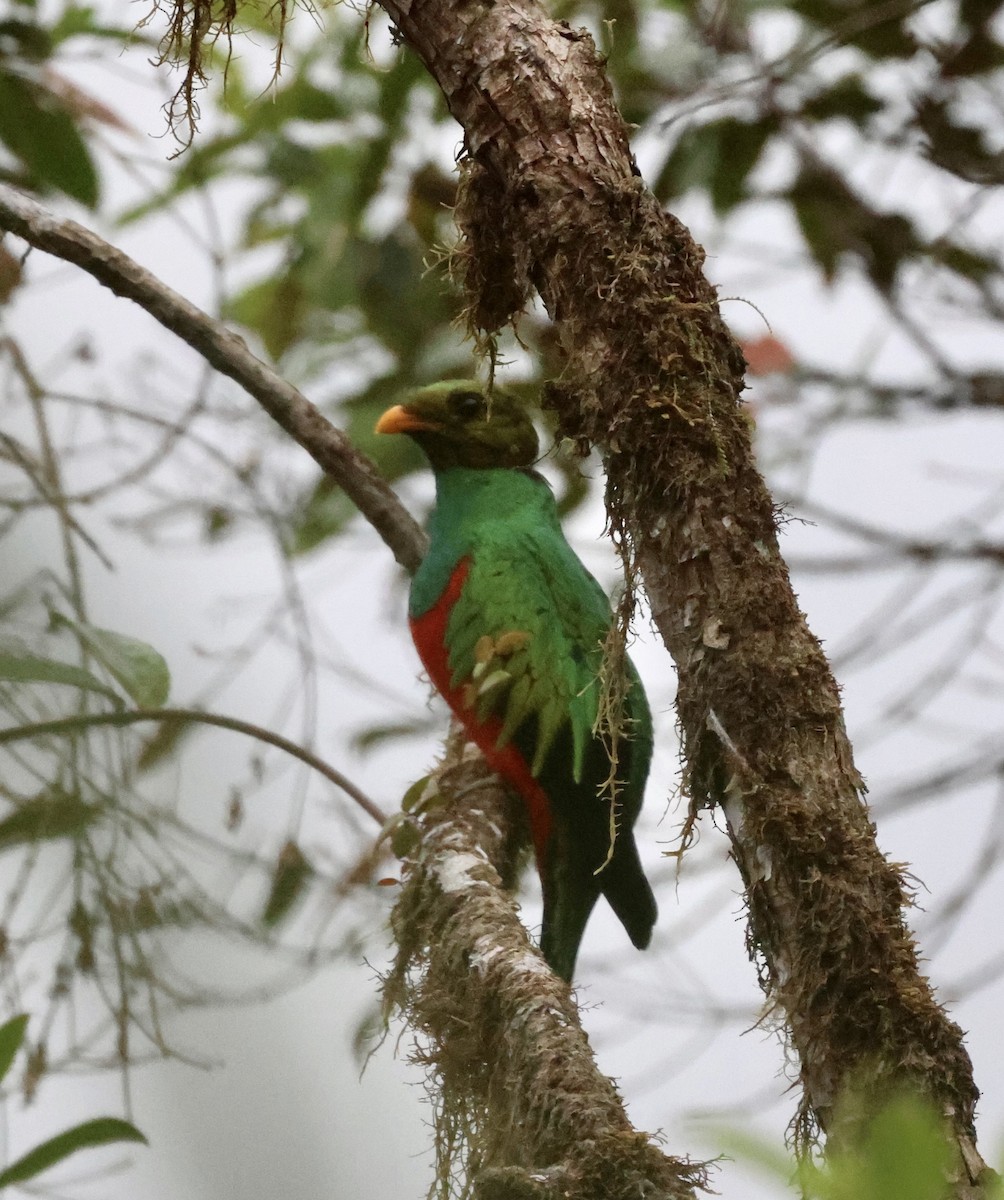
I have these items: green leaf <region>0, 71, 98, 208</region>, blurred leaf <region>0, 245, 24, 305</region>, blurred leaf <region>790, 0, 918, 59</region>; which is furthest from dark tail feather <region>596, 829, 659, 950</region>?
blurred leaf <region>790, 0, 918, 59</region>

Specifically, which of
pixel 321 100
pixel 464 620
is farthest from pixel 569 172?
pixel 321 100

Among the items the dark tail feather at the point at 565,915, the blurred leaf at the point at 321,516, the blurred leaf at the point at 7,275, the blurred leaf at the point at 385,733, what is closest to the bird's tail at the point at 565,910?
the dark tail feather at the point at 565,915

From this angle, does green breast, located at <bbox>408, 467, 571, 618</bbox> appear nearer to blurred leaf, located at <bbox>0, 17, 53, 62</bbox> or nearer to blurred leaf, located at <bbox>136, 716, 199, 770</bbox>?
blurred leaf, located at <bbox>136, 716, 199, 770</bbox>

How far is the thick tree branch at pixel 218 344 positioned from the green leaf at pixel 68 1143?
1138 millimetres

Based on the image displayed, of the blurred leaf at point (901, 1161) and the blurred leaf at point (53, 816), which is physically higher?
the blurred leaf at point (53, 816)

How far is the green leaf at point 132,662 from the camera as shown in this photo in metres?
1.69

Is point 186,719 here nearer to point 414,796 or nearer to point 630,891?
point 414,796

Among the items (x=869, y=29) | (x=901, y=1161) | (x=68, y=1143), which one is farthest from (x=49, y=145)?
(x=901, y=1161)

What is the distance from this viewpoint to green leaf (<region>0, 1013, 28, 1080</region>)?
1306mm

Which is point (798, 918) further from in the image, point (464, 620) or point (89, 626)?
point (464, 620)

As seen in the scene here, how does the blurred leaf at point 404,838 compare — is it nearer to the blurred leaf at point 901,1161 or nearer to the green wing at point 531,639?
the green wing at point 531,639

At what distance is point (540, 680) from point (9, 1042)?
1.21 metres

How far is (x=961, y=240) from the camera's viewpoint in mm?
3330

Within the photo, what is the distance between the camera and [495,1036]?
1652mm
